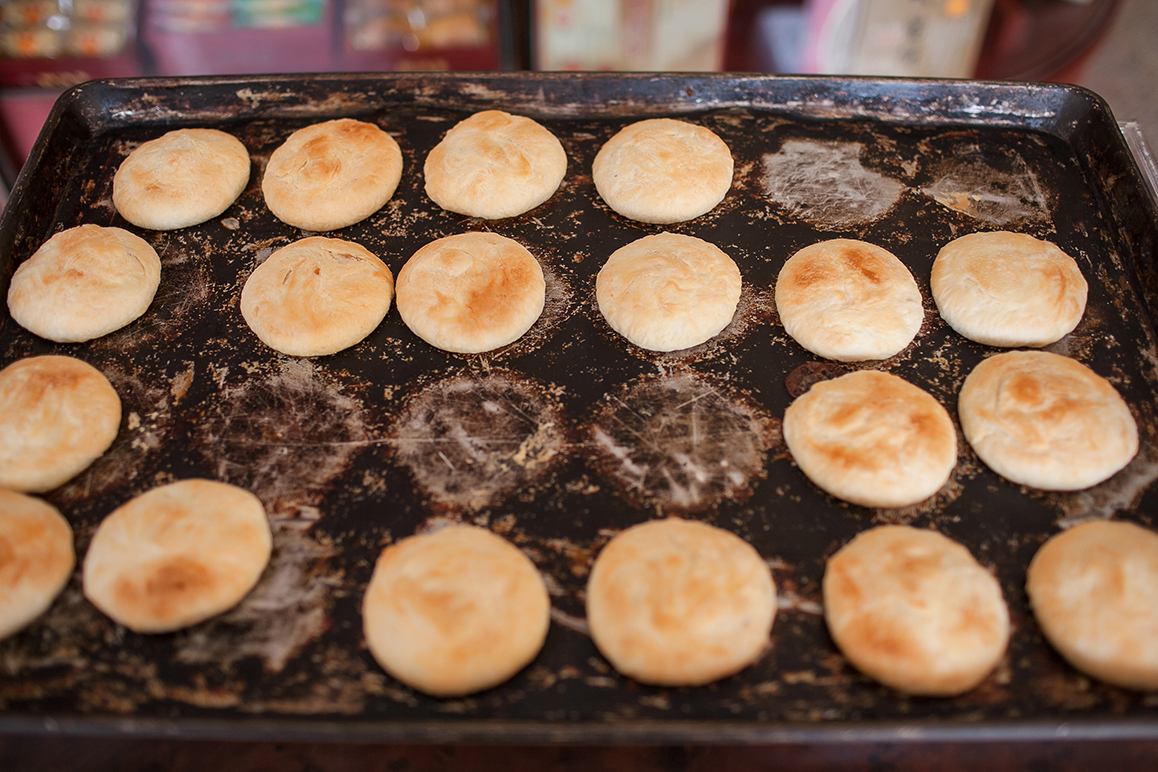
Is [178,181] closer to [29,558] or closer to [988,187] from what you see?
[29,558]

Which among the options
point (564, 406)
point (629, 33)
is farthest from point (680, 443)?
point (629, 33)

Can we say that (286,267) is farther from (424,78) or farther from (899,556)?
(899,556)

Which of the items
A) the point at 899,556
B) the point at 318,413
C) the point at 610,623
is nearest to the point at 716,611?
the point at 610,623

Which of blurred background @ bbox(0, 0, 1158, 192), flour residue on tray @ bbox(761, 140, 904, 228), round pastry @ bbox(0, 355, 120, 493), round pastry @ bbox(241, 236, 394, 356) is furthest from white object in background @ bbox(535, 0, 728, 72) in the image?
round pastry @ bbox(0, 355, 120, 493)

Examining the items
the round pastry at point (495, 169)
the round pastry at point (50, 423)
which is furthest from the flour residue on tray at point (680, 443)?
the round pastry at point (50, 423)

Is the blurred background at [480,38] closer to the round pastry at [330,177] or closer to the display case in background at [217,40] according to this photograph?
the display case in background at [217,40]

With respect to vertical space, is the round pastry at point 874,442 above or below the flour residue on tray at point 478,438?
above
